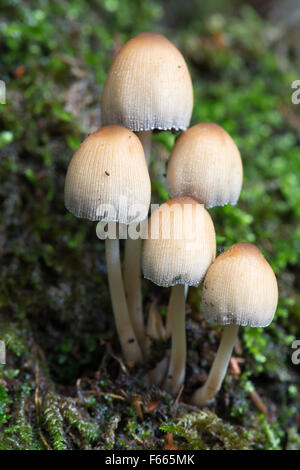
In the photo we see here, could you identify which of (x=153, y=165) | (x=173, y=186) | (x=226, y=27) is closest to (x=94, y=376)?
(x=173, y=186)

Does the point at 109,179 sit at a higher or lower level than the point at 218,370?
higher

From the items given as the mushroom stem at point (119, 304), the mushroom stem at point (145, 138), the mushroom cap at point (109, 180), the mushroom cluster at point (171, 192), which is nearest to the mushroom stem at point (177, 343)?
the mushroom cluster at point (171, 192)

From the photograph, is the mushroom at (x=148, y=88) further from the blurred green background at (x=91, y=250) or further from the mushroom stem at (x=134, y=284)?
the blurred green background at (x=91, y=250)

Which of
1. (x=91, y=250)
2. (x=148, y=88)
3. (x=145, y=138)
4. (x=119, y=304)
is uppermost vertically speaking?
(x=148, y=88)

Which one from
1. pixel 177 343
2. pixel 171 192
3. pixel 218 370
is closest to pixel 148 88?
pixel 171 192

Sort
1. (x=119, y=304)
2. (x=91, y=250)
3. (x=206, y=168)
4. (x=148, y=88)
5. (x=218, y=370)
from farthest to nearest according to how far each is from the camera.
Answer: (x=91, y=250), (x=119, y=304), (x=218, y=370), (x=206, y=168), (x=148, y=88)

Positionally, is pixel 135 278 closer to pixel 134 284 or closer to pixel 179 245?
pixel 134 284

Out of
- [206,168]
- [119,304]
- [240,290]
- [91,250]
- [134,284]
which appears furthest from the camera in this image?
[91,250]
